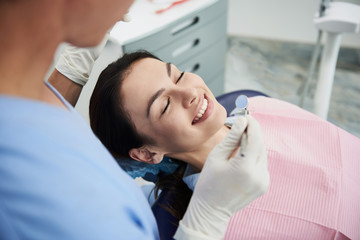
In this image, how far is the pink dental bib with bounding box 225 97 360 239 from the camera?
3.12 feet

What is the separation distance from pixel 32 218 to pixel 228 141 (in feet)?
1.54

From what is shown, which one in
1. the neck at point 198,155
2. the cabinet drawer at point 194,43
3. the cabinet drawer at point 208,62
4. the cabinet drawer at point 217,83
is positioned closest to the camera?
the neck at point 198,155

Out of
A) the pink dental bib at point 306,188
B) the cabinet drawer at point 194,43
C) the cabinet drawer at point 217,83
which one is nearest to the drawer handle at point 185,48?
the cabinet drawer at point 194,43

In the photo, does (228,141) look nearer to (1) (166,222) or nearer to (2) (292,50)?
(1) (166,222)

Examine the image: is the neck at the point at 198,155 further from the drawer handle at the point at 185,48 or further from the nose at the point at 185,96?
the drawer handle at the point at 185,48

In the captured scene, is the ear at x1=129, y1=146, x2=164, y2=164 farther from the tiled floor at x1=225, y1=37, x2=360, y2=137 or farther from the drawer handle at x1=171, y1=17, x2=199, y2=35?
the tiled floor at x1=225, y1=37, x2=360, y2=137

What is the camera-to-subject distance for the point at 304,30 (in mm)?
2539

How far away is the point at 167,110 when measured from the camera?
38.6 inches

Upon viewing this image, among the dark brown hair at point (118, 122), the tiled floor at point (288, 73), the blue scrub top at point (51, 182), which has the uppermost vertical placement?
the blue scrub top at point (51, 182)

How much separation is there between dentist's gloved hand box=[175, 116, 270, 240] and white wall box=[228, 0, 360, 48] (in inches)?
77.8

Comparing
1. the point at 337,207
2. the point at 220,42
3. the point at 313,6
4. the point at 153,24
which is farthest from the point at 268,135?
the point at 313,6

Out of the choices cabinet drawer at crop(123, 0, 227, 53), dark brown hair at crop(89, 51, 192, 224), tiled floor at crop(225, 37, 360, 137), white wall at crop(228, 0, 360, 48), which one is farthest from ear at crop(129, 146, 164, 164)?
white wall at crop(228, 0, 360, 48)

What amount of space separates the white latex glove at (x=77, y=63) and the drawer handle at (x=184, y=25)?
1.58ft

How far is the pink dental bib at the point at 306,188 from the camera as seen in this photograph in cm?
95
